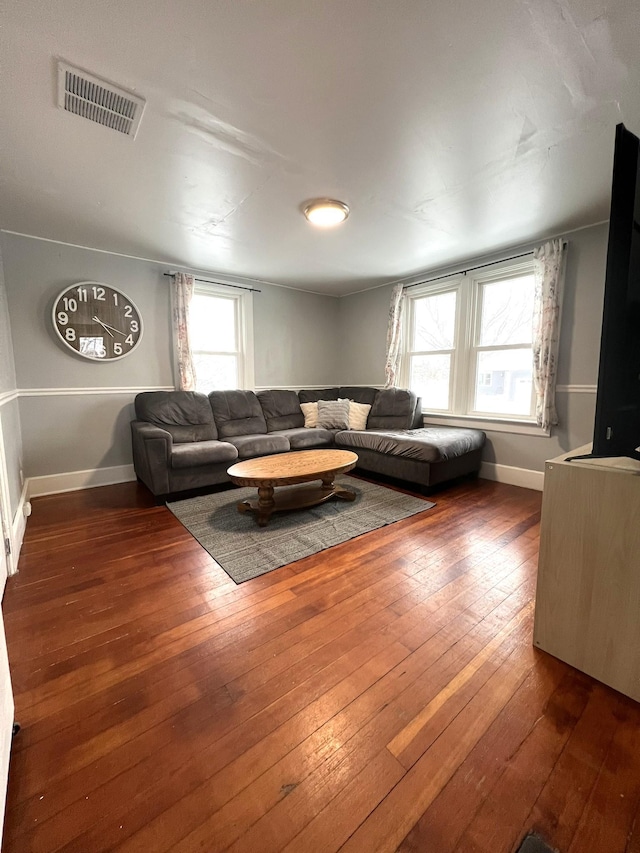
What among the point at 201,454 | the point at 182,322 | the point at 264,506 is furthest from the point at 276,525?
the point at 182,322

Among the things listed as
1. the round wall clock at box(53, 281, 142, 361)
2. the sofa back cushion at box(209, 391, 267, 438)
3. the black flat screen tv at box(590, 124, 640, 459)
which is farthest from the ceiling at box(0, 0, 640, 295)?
the sofa back cushion at box(209, 391, 267, 438)

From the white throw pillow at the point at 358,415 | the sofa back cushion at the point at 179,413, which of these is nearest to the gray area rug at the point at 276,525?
the sofa back cushion at the point at 179,413

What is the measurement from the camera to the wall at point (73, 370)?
3.05m

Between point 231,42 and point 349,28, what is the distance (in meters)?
0.44

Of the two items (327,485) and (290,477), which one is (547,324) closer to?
(327,485)

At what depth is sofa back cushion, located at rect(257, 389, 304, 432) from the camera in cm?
430

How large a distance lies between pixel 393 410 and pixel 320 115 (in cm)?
303

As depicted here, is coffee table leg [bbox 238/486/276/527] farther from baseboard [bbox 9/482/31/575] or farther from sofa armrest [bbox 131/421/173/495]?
baseboard [bbox 9/482/31/575]

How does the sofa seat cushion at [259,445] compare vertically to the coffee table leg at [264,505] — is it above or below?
above

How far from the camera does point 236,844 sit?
0.79 m

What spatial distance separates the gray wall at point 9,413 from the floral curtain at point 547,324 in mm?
4206

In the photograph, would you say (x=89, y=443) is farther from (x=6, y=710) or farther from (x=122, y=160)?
(x=6, y=710)

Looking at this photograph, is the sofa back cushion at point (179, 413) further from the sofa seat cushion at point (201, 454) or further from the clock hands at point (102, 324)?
the clock hands at point (102, 324)

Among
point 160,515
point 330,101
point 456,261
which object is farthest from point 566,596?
point 456,261
